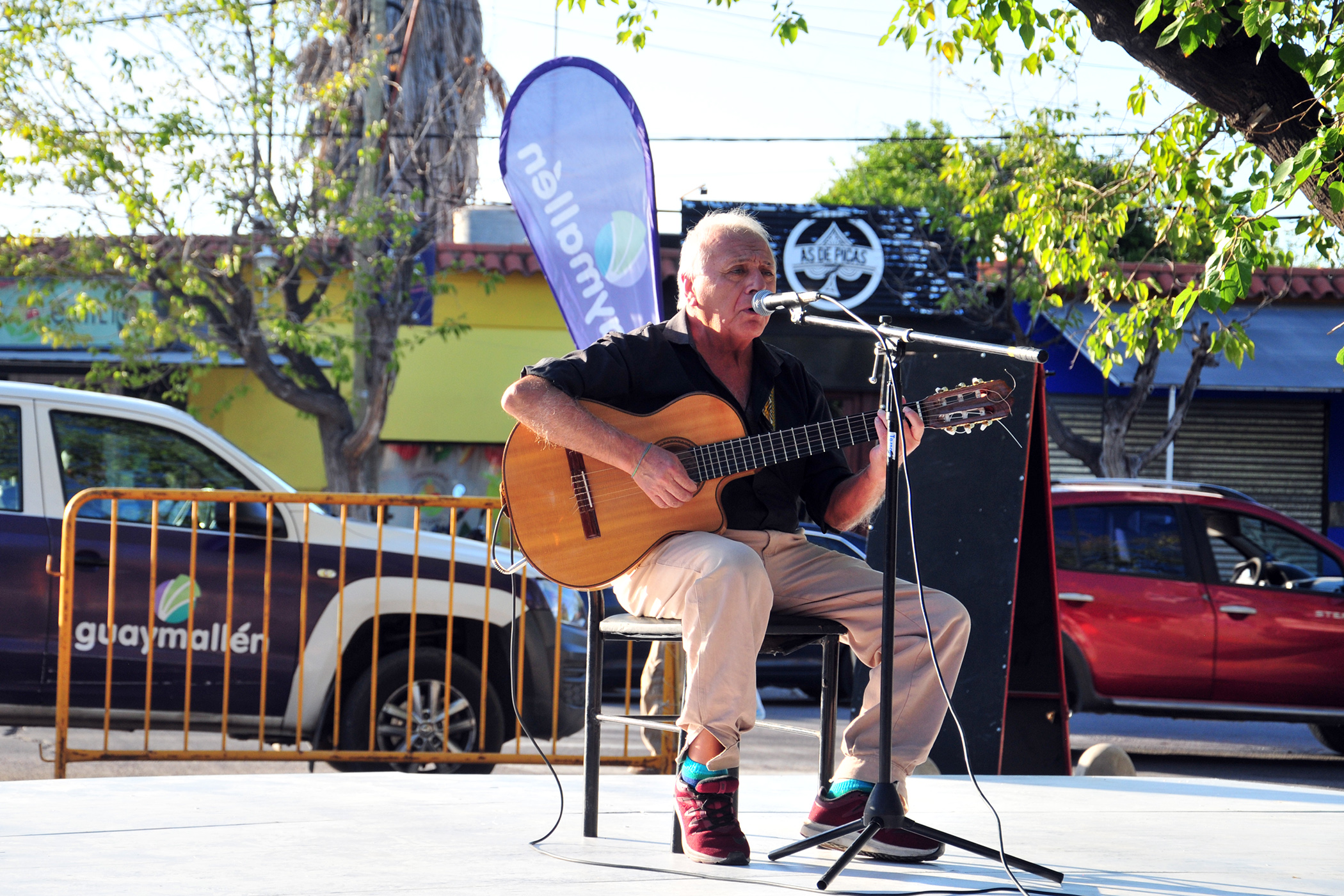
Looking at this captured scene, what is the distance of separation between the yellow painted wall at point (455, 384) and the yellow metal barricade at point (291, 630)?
9171mm

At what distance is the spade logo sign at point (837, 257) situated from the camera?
49.9 ft

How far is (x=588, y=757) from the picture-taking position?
3492mm

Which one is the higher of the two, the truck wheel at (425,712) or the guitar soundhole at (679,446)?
the guitar soundhole at (679,446)

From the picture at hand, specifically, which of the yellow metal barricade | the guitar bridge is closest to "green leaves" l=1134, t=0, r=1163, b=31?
the guitar bridge

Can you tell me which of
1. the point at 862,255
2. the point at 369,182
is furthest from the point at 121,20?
the point at 862,255

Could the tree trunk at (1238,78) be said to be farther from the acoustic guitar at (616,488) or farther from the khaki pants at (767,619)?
the khaki pants at (767,619)

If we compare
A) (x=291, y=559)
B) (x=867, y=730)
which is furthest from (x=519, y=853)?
(x=291, y=559)

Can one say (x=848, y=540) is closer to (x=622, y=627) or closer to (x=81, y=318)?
(x=622, y=627)

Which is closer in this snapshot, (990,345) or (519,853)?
(990,345)

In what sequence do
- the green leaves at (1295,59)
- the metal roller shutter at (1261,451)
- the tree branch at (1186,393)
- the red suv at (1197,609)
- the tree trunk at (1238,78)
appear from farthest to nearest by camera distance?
the metal roller shutter at (1261,451)
the tree branch at (1186,393)
the red suv at (1197,609)
the green leaves at (1295,59)
the tree trunk at (1238,78)

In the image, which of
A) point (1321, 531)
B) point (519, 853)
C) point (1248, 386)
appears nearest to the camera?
point (519, 853)

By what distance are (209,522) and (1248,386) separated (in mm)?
11313

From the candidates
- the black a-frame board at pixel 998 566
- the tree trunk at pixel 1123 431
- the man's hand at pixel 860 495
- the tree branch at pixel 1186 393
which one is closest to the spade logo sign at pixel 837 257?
the tree trunk at pixel 1123 431

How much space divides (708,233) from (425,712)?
3.39 meters
